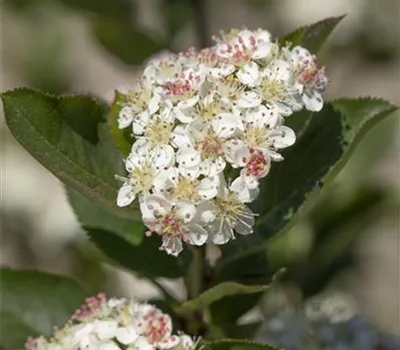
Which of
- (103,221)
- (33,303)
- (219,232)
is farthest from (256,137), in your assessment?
(33,303)

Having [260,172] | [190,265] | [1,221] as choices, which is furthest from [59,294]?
[1,221]

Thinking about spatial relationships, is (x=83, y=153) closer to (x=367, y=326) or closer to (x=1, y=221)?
(x=367, y=326)

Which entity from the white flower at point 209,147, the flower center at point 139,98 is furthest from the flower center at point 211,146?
the flower center at point 139,98

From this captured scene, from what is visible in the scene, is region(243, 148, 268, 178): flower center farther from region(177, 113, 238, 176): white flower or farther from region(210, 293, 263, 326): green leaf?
region(210, 293, 263, 326): green leaf

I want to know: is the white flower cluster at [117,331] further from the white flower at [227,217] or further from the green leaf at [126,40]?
the green leaf at [126,40]

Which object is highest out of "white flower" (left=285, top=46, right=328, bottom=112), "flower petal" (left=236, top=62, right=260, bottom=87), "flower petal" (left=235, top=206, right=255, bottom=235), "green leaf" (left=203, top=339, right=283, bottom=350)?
"white flower" (left=285, top=46, right=328, bottom=112)

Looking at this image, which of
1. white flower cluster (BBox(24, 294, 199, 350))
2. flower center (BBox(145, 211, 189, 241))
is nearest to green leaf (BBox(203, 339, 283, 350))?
white flower cluster (BBox(24, 294, 199, 350))

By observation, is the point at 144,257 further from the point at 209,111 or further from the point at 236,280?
the point at 209,111
